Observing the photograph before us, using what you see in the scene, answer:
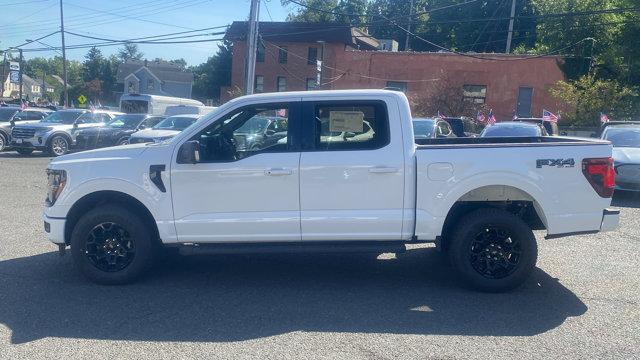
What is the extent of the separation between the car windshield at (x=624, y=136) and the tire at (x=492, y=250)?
28.6 feet

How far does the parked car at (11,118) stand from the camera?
22.3m

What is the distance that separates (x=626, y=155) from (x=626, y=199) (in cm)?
102

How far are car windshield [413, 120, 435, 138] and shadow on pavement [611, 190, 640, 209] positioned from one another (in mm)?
4497

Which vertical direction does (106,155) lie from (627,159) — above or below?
above

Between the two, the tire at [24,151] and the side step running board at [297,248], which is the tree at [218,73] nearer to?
the tire at [24,151]

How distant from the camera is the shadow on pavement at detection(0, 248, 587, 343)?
520cm

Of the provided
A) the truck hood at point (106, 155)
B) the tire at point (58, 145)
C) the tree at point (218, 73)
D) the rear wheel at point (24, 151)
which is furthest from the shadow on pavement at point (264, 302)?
the tree at point (218, 73)

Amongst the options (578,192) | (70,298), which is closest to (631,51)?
(578,192)

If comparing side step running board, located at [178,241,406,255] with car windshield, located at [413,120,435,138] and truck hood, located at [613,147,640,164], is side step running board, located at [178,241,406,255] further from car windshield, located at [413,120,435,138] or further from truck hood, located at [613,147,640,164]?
car windshield, located at [413,120,435,138]

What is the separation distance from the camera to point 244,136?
20.6 ft

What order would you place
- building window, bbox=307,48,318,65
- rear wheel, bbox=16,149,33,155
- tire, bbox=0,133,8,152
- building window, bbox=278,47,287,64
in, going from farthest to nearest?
building window, bbox=278,47,287,64
building window, bbox=307,48,318,65
tire, bbox=0,133,8,152
rear wheel, bbox=16,149,33,155

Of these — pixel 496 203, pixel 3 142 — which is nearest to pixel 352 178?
pixel 496 203

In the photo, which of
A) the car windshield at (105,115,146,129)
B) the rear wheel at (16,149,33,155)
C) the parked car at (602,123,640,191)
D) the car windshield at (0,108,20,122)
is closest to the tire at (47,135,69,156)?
the rear wheel at (16,149,33,155)

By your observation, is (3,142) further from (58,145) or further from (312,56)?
Answer: (312,56)
